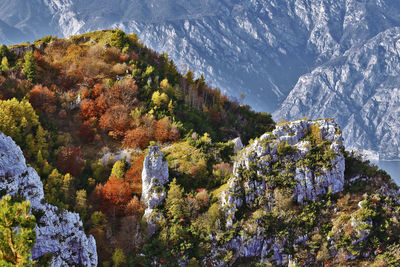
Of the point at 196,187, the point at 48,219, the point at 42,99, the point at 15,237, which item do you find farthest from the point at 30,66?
the point at 15,237

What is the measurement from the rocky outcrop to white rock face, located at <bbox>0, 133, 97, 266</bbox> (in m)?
10.5

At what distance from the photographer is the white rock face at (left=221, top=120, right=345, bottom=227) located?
43188mm

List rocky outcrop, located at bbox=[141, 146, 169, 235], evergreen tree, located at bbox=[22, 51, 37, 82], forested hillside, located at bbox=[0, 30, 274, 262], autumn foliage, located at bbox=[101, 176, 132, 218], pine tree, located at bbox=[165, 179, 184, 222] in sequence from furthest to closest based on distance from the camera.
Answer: evergreen tree, located at bbox=[22, 51, 37, 82] < rocky outcrop, located at bbox=[141, 146, 169, 235] < autumn foliage, located at bbox=[101, 176, 132, 218] < forested hillside, located at bbox=[0, 30, 274, 262] < pine tree, located at bbox=[165, 179, 184, 222]

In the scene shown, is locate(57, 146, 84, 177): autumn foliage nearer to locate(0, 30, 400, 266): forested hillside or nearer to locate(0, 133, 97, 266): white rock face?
locate(0, 30, 400, 266): forested hillside

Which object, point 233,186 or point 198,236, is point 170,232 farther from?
point 233,186

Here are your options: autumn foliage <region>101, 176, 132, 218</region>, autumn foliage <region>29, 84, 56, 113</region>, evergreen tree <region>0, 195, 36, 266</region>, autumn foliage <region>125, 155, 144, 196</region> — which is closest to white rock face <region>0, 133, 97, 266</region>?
autumn foliage <region>101, 176, 132, 218</region>

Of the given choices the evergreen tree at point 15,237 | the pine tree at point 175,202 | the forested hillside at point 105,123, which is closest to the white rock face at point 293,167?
the forested hillside at point 105,123

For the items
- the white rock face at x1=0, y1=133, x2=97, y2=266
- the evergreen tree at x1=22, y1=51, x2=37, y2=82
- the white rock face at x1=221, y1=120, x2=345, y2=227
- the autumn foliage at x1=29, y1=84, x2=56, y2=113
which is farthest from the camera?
the evergreen tree at x1=22, y1=51, x2=37, y2=82

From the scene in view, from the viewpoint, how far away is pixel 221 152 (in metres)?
51.8

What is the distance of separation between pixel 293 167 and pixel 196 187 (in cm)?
1578

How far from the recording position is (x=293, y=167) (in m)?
44.5

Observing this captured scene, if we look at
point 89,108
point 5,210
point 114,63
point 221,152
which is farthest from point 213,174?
point 114,63

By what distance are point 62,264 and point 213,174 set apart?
2527cm

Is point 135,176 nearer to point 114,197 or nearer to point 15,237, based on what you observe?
point 114,197
